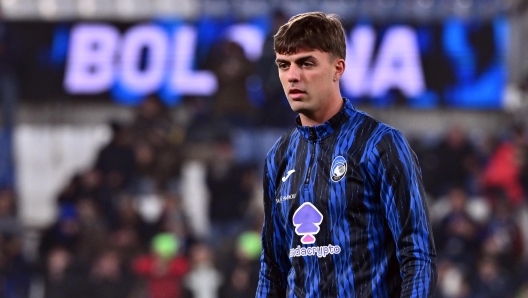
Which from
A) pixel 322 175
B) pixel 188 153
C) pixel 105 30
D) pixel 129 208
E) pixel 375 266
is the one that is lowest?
pixel 375 266

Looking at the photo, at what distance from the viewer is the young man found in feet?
9.56

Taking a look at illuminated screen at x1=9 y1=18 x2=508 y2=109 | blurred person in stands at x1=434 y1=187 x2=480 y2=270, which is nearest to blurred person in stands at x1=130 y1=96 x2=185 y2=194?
illuminated screen at x1=9 y1=18 x2=508 y2=109

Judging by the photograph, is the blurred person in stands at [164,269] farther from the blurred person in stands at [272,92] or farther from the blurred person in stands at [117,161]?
the blurred person in stands at [272,92]

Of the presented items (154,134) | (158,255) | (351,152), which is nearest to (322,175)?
(351,152)

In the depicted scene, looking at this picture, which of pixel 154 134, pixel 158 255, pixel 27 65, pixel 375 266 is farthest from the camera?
pixel 27 65

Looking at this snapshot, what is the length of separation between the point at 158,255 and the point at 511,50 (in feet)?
19.4

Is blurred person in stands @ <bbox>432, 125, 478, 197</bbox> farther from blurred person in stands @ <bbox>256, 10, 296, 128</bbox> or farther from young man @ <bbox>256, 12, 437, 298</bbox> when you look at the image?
young man @ <bbox>256, 12, 437, 298</bbox>

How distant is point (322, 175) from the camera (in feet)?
10.2

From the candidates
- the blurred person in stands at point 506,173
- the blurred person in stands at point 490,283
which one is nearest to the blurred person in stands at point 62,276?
the blurred person in stands at point 490,283

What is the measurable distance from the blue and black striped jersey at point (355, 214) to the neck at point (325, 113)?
2 cm

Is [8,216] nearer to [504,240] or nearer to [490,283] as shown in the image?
[490,283]

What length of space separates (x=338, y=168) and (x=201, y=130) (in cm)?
921

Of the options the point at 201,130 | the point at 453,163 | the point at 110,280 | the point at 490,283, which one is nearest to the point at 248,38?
the point at 201,130

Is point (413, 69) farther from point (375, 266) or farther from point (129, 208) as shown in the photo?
point (375, 266)
